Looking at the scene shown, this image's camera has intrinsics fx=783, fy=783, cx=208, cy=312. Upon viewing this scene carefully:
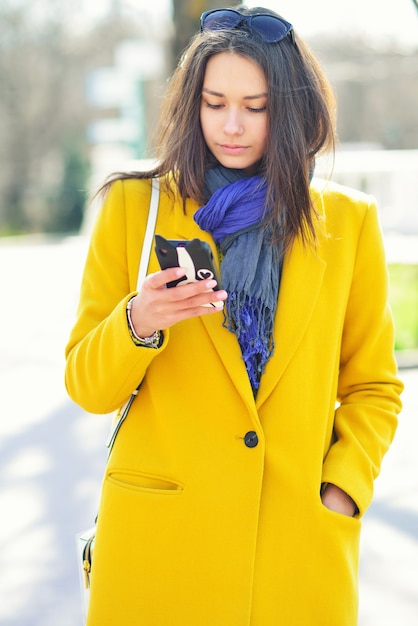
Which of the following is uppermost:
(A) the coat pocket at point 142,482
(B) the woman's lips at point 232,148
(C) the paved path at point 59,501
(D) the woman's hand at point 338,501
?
(B) the woman's lips at point 232,148

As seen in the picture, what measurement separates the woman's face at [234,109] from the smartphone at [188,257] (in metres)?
0.43

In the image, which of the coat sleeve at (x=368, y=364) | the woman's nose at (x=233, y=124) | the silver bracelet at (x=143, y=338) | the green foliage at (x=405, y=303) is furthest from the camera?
the green foliage at (x=405, y=303)

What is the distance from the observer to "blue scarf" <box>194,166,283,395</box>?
167 centimetres

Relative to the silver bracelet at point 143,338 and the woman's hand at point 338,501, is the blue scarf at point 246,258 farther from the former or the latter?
the woman's hand at point 338,501

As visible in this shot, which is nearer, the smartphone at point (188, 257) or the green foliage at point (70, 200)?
the smartphone at point (188, 257)

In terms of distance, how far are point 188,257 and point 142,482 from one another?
56 centimetres

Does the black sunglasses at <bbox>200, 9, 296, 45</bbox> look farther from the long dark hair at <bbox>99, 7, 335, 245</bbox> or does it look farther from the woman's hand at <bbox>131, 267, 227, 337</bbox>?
the woman's hand at <bbox>131, 267, 227, 337</bbox>

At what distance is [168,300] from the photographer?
1452 millimetres

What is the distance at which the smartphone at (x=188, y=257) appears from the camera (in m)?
1.36

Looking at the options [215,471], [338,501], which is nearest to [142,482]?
[215,471]

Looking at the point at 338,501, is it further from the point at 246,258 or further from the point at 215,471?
the point at 246,258

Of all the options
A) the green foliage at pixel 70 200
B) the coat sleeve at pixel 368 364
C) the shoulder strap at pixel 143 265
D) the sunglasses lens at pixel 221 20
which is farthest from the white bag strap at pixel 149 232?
the green foliage at pixel 70 200

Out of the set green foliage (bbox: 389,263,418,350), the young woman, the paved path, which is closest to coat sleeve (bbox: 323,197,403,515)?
the young woman

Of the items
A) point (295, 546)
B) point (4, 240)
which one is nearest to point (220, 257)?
point (295, 546)
